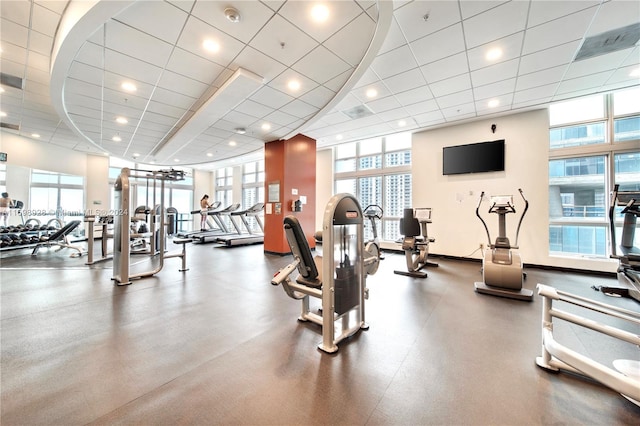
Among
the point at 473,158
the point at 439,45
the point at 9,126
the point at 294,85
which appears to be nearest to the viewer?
the point at 439,45

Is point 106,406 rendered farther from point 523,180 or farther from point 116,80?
point 523,180

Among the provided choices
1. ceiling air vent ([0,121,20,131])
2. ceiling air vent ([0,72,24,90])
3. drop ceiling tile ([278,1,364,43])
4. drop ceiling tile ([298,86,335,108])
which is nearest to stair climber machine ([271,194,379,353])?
drop ceiling tile ([278,1,364,43])

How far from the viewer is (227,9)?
2.44m

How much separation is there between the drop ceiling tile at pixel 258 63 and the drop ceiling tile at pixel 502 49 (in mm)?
2639

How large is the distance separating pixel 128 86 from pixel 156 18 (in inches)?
76.2

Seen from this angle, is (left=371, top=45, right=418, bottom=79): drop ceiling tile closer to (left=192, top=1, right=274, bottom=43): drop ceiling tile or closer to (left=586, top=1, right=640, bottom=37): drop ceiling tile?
(left=192, top=1, right=274, bottom=43): drop ceiling tile

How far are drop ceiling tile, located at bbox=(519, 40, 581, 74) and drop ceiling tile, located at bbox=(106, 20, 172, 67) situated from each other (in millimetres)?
4824

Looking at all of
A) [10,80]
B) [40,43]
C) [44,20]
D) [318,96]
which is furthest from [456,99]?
[10,80]

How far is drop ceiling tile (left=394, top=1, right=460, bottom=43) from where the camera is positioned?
2.48 meters

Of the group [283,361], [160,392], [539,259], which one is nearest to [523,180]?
[539,259]

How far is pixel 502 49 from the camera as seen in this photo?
3127mm

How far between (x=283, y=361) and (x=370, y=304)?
4.79 feet

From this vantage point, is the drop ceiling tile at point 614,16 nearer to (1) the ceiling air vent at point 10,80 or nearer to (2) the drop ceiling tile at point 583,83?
(2) the drop ceiling tile at point 583,83

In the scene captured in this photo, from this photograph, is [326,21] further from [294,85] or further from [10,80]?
[10,80]
